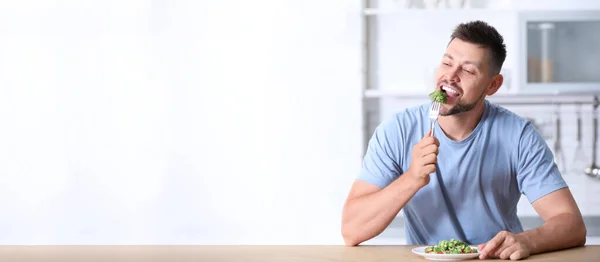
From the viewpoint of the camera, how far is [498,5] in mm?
4660

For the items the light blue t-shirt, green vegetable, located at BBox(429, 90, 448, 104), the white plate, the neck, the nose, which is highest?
the nose

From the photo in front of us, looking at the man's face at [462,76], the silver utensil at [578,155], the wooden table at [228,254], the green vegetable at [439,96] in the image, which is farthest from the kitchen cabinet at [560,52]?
the wooden table at [228,254]

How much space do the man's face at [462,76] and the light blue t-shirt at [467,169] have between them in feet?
0.33

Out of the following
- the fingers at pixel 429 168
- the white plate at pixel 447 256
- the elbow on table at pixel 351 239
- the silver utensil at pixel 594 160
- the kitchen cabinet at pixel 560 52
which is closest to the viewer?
the white plate at pixel 447 256

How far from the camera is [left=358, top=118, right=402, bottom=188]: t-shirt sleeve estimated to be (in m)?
2.66

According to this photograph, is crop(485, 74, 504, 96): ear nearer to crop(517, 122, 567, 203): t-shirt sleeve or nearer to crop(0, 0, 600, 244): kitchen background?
crop(517, 122, 567, 203): t-shirt sleeve

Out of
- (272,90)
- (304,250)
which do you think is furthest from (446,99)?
(272,90)

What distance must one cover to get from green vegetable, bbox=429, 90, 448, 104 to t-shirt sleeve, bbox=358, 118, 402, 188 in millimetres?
177

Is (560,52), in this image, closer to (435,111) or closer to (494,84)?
(494,84)

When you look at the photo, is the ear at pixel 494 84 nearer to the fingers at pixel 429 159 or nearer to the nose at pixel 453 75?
the nose at pixel 453 75

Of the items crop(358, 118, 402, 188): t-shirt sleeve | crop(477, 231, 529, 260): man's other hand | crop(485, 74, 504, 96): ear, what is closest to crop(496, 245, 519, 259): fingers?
crop(477, 231, 529, 260): man's other hand

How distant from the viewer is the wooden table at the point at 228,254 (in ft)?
7.35

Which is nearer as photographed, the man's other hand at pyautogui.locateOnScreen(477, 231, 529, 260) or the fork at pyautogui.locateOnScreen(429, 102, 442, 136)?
the man's other hand at pyautogui.locateOnScreen(477, 231, 529, 260)

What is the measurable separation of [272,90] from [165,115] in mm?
562
